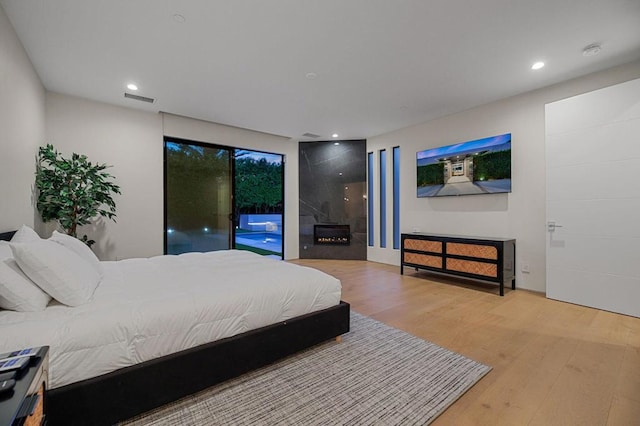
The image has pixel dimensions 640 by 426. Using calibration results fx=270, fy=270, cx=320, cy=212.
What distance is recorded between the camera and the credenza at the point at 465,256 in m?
3.66

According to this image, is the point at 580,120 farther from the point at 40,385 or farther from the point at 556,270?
the point at 40,385

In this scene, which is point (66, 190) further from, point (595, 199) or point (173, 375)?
point (595, 199)

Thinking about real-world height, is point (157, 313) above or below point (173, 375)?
above

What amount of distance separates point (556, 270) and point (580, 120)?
71.8 inches

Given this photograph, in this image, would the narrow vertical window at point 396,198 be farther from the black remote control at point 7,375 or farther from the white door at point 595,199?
the black remote control at point 7,375

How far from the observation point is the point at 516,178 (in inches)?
154

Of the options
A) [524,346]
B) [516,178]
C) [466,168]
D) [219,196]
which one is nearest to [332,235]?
[219,196]

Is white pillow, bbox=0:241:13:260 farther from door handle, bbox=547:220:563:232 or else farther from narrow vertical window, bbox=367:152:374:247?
narrow vertical window, bbox=367:152:374:247

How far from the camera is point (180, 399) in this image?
5.41ft

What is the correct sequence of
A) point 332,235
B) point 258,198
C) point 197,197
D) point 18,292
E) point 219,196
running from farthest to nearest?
point 332,235 → point 258,198 → point 219,196 → point 197,197 → point 18,292

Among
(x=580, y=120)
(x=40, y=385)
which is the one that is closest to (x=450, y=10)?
(x=580, y=120)

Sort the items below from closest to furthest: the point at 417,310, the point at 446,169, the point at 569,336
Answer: the point at 569,336, the point at 417,310, the point at 446,169

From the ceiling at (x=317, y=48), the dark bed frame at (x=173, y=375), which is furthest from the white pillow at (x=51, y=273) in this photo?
the ceiling at (x=317, y=48)

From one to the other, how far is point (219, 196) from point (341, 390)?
451 cm
